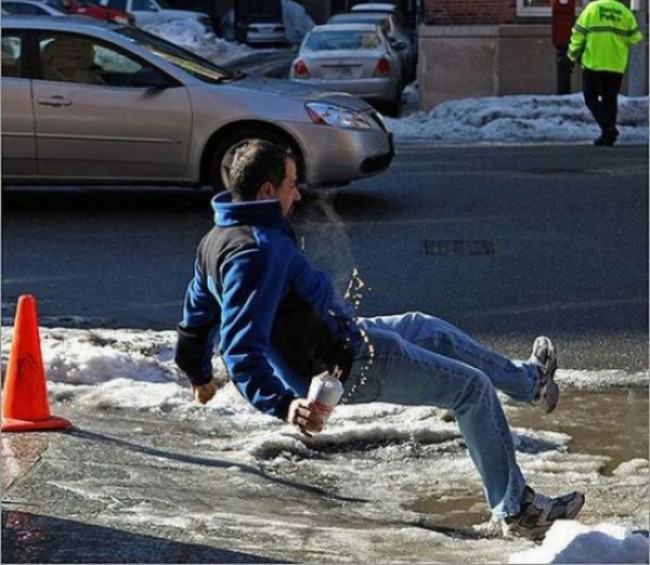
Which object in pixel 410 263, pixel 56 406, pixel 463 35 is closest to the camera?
pixel 56 406

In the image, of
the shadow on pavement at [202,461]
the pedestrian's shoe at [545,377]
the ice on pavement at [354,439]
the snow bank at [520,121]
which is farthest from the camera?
the snow bank at [520,121]

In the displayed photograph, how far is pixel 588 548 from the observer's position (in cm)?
494

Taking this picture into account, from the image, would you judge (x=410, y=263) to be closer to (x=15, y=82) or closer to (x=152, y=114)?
(x=152, y=114)

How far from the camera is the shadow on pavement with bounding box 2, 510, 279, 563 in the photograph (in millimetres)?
5188

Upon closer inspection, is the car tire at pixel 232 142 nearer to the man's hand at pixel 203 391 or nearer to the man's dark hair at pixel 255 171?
the man's hand at pixel 203 391

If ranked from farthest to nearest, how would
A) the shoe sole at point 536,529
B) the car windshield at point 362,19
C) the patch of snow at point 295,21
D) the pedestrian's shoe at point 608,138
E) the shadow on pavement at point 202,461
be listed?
1. the patch of snow at point 295,21
2. the car windshield at point 362,19
3. the pedestrian's shoe at point 608,138
4. the shadow on pavement at point 202,461
5. the shoe sole at point 536,529

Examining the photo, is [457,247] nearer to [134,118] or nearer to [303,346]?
[134,118]

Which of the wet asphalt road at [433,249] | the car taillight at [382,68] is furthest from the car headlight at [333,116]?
the car taillight at [382,68]

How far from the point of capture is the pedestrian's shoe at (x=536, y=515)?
18.9ft

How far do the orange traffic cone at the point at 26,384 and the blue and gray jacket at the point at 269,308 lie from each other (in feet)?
6.08

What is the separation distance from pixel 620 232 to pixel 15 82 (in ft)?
17.0

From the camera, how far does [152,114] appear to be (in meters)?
13.7

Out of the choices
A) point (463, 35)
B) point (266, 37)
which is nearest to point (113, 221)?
point (463, 35)

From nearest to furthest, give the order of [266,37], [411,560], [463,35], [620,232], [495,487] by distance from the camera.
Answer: [411,560], [495,487], [620,232], [463,35], [266,37]
